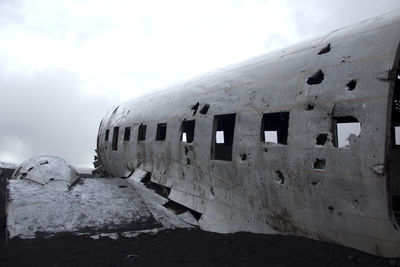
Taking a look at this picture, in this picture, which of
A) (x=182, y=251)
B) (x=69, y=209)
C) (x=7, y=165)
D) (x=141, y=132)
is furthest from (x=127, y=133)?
(x=7, y=165)

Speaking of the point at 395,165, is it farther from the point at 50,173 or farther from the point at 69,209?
the point at 50,173

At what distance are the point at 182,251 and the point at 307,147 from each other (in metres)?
2.90

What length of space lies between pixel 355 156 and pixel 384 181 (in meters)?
0.50

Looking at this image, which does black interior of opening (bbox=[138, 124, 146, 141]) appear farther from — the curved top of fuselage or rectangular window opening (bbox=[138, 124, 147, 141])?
the curved top of fuselage

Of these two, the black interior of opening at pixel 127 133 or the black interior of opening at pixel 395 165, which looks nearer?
the black interior of opening at pixel 395 165

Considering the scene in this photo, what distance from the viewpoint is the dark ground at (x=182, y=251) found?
16.3ft

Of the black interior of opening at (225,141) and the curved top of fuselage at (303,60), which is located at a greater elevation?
the curved top of fuselage at (303,60)

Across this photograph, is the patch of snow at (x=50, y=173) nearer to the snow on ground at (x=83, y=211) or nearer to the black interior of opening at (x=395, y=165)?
the snow on ground at (x=83, y=211)

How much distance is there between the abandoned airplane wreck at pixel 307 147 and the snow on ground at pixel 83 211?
0.79 m

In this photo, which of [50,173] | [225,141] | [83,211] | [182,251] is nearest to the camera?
[182,251]

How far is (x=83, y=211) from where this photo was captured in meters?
8.24

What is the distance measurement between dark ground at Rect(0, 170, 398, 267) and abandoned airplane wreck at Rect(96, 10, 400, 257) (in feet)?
0.76

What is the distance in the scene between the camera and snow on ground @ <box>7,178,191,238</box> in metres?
7.35

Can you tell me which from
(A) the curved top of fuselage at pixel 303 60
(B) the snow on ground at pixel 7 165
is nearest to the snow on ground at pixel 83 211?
(A) the curved top of fuselage at pixel 303 60
